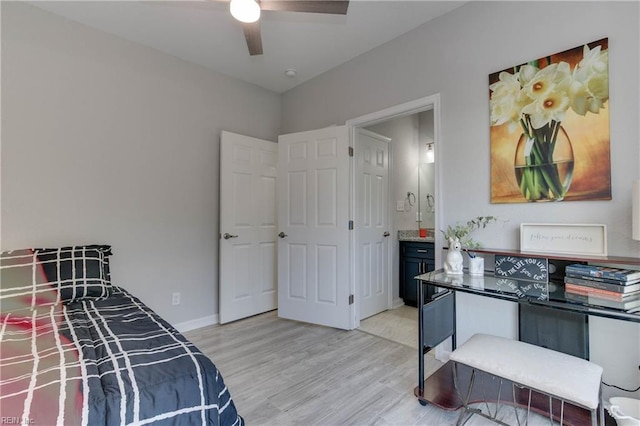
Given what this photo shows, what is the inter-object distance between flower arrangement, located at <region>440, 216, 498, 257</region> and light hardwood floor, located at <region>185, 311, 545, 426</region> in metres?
0.97

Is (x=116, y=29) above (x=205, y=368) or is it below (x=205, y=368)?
above

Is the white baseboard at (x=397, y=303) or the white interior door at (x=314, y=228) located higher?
the white interior door at (x=314, y=228)

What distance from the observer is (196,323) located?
3061 mm

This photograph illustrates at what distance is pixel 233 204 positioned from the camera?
322cm

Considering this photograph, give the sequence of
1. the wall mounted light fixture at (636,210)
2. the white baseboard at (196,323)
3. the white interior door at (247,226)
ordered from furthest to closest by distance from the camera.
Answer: the white interior door at (247,226)
the white baseboard at (196,323)
the wall mounted light fixture at (636,210)

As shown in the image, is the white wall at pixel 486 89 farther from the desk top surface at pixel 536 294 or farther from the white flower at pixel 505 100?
the desk top surface at pixel 536 294

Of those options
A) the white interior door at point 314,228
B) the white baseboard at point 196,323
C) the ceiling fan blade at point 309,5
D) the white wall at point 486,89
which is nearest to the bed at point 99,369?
the white baseboard at point 196,323

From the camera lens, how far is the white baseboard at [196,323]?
296 cm

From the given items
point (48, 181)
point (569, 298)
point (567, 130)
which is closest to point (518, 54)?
point (567, 130)

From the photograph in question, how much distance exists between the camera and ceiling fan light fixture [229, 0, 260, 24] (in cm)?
158

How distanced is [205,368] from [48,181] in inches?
85.4

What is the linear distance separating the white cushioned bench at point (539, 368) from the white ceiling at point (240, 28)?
236cm

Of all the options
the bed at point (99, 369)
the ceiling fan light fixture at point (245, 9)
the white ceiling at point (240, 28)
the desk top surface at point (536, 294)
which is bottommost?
the bed at point (99, 369)

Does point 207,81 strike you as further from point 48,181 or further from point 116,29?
point 48,181
